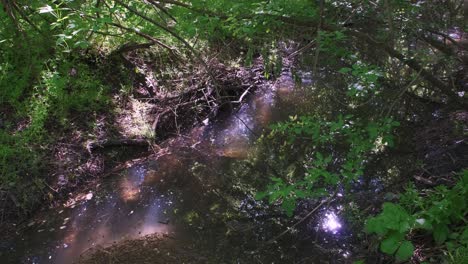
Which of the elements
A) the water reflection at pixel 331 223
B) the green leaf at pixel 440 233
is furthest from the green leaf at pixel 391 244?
the water reflection at pixel 331 223

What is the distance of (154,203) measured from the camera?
195 inches

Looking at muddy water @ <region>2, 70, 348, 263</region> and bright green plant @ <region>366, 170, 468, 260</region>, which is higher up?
bright green plant @ <region>366, 170, 468, 260</region>

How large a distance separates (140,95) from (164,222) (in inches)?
106

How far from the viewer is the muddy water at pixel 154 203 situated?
4.48m

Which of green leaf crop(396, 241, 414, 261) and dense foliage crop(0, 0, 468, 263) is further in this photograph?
dense foliage crop(0, 0, 468, 263)

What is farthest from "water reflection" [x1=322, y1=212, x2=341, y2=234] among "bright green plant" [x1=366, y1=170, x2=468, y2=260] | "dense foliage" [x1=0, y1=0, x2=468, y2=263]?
"bright green plant" [x1=366, y1=170, x2=468, y2=260]

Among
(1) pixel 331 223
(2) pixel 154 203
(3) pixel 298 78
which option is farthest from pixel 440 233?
(2) pixel 154 203

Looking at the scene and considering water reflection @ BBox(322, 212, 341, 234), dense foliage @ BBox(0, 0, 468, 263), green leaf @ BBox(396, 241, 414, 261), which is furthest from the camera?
water reflection @ BBox(322, 212, 341, 234)

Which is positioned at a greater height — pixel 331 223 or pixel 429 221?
pixel 429 221

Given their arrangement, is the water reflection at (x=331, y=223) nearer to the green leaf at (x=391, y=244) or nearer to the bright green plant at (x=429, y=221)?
the bright green plant at (x=429, y=221)

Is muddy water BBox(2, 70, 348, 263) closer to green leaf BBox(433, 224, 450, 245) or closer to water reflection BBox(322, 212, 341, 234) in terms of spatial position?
water reflection BBox(322, 212, 341, 234)

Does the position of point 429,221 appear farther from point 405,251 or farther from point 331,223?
point 331,223

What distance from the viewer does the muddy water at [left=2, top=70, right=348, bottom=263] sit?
176 inches

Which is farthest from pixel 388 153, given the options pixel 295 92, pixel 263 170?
pixel 295 92
